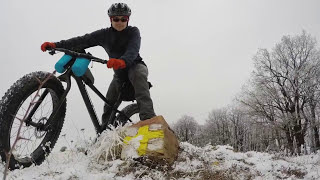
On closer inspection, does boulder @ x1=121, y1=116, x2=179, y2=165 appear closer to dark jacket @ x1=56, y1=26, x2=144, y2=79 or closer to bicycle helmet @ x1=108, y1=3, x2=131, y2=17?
dark jacket @ x1=56, y1=26, x2=144, y2=79

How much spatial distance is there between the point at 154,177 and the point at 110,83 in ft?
7.39

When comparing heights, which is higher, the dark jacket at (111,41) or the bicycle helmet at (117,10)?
the bicycle helmet at (117,10)

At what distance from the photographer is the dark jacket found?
4.27m

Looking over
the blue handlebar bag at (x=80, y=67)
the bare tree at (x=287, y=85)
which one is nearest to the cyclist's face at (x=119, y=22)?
the blue handlebar bag at (x=80, y=67)

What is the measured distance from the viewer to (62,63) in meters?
3.54

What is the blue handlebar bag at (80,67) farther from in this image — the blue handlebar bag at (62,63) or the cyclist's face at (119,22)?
the cyclist's face at (119,22)

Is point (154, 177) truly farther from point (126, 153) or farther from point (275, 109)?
point (275, 109)

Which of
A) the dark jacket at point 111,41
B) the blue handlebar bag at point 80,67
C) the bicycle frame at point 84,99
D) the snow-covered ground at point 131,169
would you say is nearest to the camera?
the snow-covered ground at point 131,169

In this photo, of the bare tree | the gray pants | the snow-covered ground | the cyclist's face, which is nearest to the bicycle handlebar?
the gray pants

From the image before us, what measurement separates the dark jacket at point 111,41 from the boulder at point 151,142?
959mm

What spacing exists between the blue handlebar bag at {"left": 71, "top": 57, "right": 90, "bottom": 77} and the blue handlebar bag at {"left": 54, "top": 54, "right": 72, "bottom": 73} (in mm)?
Answer: 114

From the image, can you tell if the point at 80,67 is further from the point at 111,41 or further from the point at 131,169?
Result: the point at 131,169

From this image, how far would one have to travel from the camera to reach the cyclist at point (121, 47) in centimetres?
400

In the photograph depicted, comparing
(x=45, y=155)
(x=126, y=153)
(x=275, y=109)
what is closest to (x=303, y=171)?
(x=126, y=153)
